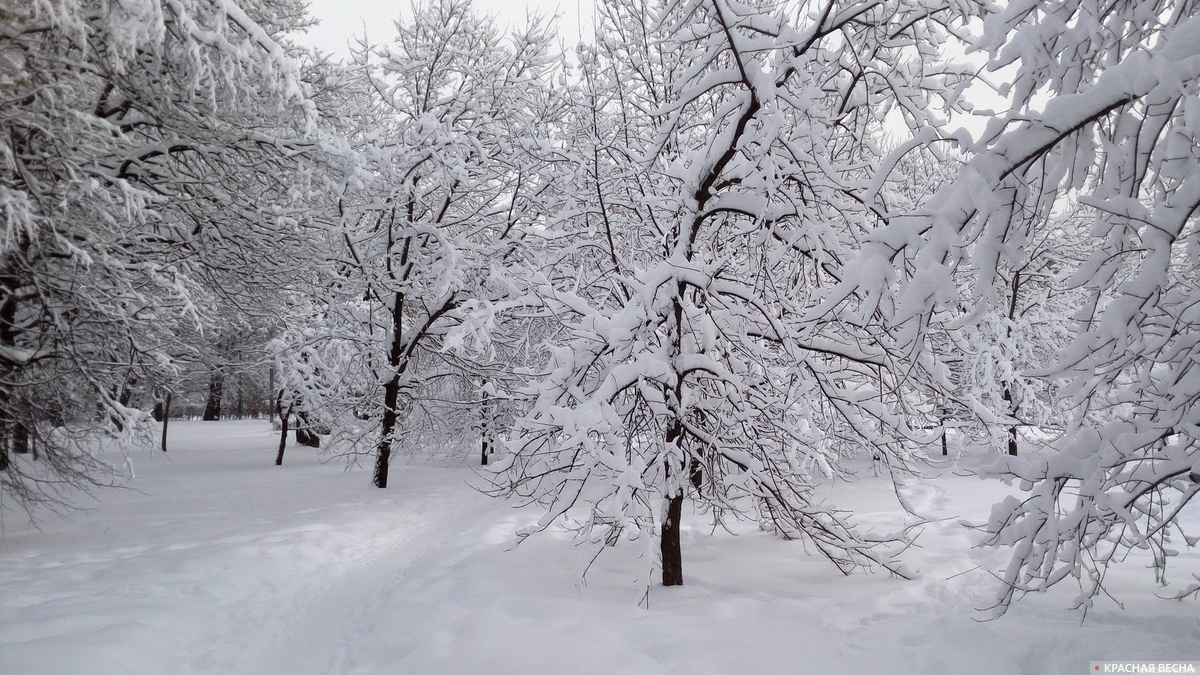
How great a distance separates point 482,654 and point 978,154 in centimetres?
397

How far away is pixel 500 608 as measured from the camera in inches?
200

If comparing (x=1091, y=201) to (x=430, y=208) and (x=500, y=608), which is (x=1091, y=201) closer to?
(x=500, y=608)

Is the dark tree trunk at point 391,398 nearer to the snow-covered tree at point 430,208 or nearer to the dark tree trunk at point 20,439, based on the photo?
the snow-covered tree at point 430,208

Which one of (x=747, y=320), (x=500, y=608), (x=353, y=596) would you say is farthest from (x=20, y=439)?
(x=747, y=320)

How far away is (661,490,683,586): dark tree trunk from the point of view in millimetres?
5574

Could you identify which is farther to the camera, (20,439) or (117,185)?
(20,439)

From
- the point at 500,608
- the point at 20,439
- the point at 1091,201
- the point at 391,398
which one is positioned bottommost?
the point at 500,608

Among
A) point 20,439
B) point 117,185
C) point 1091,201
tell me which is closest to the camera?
point 1091,201

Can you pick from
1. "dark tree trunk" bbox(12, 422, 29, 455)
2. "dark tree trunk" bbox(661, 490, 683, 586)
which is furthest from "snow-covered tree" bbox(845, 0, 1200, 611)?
"dark tree trunk" bbox(12, 422, 29, 455)

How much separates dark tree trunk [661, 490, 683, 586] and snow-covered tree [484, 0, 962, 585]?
12 mm

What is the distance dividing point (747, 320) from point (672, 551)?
205 centimetres

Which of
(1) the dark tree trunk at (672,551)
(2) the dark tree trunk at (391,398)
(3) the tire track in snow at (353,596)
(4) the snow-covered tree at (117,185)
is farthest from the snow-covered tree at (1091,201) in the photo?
(2) the dark tree trunk at (391,398)

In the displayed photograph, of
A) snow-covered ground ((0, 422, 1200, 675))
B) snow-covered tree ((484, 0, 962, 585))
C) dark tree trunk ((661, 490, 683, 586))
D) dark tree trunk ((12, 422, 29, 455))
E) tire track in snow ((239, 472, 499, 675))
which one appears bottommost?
tire track in snow ((239, 472, 499, 675))

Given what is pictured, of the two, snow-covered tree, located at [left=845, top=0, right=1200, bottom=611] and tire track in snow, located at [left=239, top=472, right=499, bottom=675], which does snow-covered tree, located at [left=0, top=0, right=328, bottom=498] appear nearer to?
tire track in snow, located at [left=239, top=472, right=499, bottom=675]
